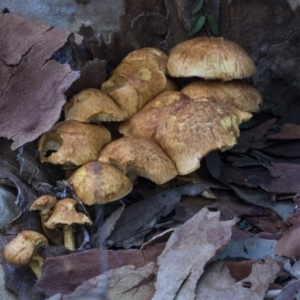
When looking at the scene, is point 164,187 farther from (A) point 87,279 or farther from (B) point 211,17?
(B) point 211,17

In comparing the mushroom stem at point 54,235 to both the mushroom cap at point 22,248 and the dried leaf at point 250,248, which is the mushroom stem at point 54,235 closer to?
the mushroom cap at point 22,248

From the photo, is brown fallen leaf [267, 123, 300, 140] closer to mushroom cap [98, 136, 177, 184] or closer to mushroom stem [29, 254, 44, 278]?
mushroom cap [98, 136, 177, 184]

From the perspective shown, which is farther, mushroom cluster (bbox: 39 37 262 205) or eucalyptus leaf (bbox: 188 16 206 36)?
eucalyptus leaf (bbox: 188 16 206 36)

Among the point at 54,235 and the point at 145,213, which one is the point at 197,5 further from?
the point at 54,235

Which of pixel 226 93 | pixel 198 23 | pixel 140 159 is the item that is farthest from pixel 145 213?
pixel 198 23

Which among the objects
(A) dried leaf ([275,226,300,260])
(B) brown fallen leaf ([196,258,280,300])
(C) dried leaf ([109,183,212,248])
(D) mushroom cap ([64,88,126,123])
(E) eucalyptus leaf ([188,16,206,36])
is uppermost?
(E) eucalyptus leaf ([188,16,206,36])

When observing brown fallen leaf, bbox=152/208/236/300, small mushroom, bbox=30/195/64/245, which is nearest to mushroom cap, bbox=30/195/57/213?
small mushroom, bbox=30/195/64/245
